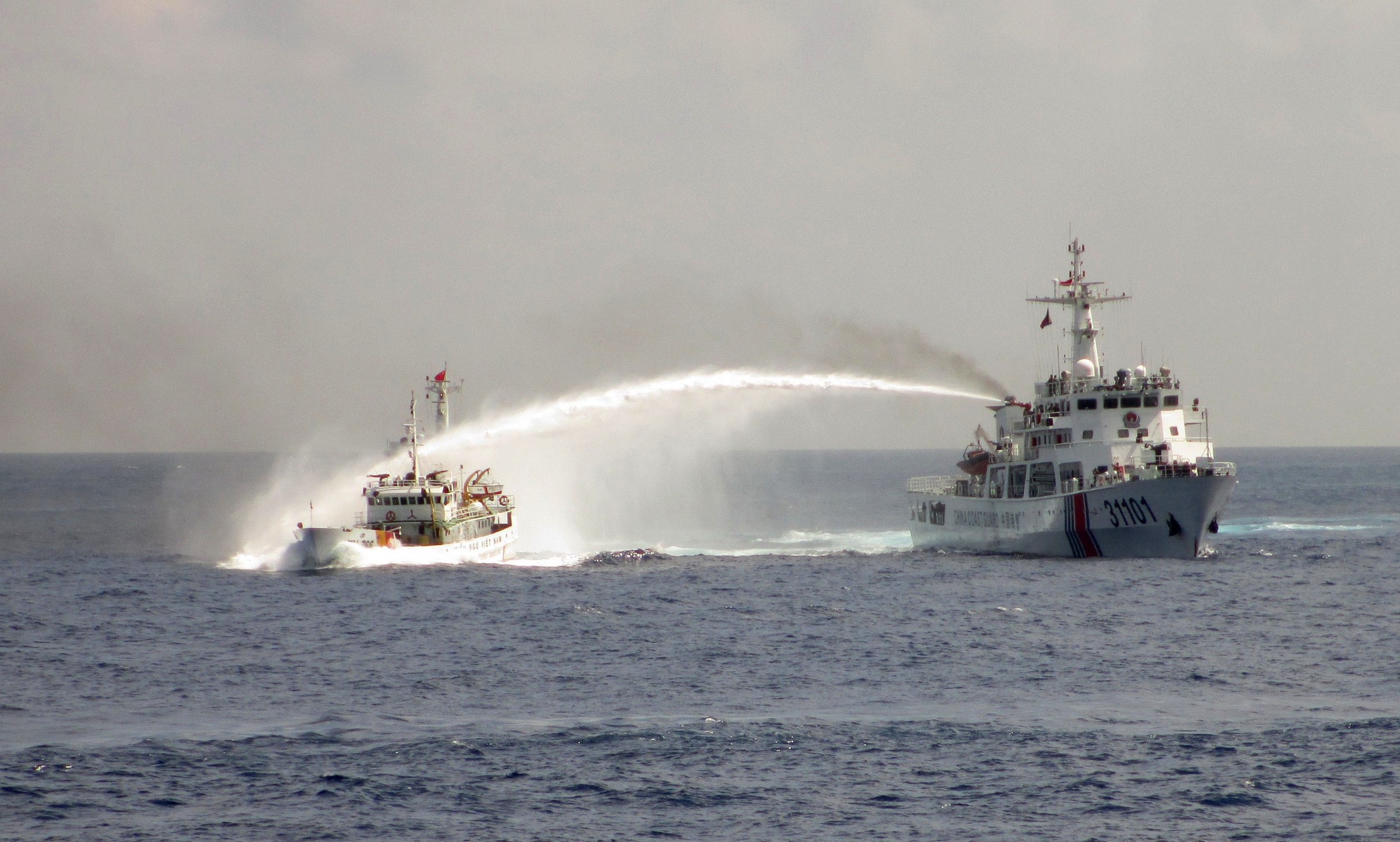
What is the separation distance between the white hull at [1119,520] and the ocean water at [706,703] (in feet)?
5.14

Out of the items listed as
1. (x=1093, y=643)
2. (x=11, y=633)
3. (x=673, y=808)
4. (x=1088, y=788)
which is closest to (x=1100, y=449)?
(x=1093, y=643)

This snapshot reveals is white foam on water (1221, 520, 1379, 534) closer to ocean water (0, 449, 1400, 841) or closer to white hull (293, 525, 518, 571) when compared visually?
ocean water (0, 449, 1400, 841)

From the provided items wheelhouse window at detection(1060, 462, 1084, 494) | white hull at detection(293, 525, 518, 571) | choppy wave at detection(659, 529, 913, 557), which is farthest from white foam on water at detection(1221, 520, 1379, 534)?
white hull at detection(293, 525, 518, 571)

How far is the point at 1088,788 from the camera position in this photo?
105ft

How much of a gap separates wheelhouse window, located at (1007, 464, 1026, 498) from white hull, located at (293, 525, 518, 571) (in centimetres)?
3457

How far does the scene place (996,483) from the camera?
8825cm

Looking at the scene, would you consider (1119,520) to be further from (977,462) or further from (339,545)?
(339,545)

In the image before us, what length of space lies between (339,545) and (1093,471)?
149ft

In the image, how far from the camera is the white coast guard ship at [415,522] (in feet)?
250

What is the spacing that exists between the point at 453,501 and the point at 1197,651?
48.1 meters

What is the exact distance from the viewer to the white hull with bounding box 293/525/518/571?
75.1 meters

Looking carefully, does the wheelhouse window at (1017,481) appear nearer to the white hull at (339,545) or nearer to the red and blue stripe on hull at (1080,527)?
the red and blue stripe on hull at (1080,527)

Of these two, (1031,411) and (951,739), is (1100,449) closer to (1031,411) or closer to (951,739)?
(1031,411)

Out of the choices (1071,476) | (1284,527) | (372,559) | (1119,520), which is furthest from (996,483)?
(372,559)
